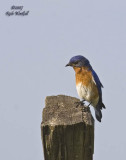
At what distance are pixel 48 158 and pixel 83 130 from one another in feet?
1.36

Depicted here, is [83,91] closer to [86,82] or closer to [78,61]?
[86,82]

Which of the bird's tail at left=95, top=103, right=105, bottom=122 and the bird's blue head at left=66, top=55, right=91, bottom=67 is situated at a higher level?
the bird's blue head at left=66, top=55, right=91, bottom=67

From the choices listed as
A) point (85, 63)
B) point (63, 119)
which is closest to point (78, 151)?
point (63, 119)

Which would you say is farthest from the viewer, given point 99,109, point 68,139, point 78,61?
point 99,109

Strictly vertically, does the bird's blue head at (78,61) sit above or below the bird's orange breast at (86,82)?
above

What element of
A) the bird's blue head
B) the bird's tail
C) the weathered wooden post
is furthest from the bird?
the weathered wooden post

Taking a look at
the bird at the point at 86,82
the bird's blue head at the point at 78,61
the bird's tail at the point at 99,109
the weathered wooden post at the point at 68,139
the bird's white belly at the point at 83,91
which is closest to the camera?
the weathered wooden post at the point at 68,139

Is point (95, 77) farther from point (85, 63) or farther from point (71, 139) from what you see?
point (71, 139)

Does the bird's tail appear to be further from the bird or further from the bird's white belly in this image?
the bird's white belly

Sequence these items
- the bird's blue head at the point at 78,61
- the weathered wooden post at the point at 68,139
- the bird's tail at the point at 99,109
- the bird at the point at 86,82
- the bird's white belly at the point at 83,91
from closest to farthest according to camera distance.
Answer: the weathered wooden post at the point at 68,139 → the bird's blue head at the point at 78,61 → the bird at the point at 86,82 → the bird's white belly at the point at 83,91 → the bird's tail at the point at 99,109

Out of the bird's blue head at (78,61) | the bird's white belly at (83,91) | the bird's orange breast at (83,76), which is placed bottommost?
the bird's white belly at (83,91)

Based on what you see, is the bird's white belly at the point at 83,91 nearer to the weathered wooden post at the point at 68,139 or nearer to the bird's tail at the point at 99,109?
the bird's tail at the point at 99,109

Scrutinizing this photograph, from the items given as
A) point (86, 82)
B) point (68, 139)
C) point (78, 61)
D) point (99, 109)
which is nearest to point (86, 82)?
point (86, 82)

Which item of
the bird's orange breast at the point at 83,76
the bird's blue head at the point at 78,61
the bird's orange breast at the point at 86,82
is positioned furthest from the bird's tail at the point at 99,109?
the bird's blue head at the point at 78,61
